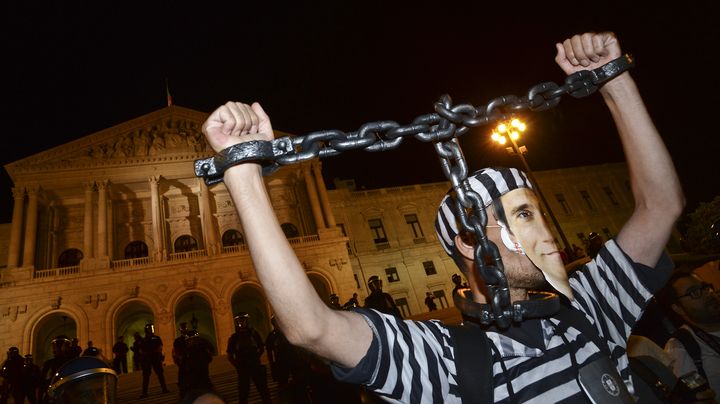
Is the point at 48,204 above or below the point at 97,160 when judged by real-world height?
below

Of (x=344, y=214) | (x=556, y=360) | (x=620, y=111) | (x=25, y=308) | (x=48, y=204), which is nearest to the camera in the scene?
(x=556, y=360)

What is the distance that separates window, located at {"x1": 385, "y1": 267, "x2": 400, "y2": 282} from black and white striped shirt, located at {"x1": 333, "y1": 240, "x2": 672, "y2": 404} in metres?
30.8

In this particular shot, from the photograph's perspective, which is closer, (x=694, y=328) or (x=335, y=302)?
(x=694, y=328)

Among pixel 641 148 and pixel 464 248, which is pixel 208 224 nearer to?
pixel 464 248

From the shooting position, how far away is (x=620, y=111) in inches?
74.4

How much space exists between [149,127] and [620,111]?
32565mm

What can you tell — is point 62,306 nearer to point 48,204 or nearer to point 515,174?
point 48,204

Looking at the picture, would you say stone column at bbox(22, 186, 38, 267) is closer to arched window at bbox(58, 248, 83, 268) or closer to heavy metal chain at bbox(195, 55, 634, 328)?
arched window at bbox(58, 248, 83, 268)

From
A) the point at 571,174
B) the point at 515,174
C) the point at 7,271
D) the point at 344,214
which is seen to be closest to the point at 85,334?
the point at 7,271

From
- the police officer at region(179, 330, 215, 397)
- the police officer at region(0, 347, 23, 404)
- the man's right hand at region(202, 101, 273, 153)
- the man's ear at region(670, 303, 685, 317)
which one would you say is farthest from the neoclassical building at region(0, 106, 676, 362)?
the man's right hand at region(202, 101, 273, 153)

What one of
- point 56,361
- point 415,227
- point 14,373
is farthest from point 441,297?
point 14,373

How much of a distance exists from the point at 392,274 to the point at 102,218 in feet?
73.0

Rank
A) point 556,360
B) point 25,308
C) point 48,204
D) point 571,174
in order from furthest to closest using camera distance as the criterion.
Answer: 1. point 571,174
2. point 48,204
3. point 25,308
4. point 556,360

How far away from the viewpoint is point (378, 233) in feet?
112
